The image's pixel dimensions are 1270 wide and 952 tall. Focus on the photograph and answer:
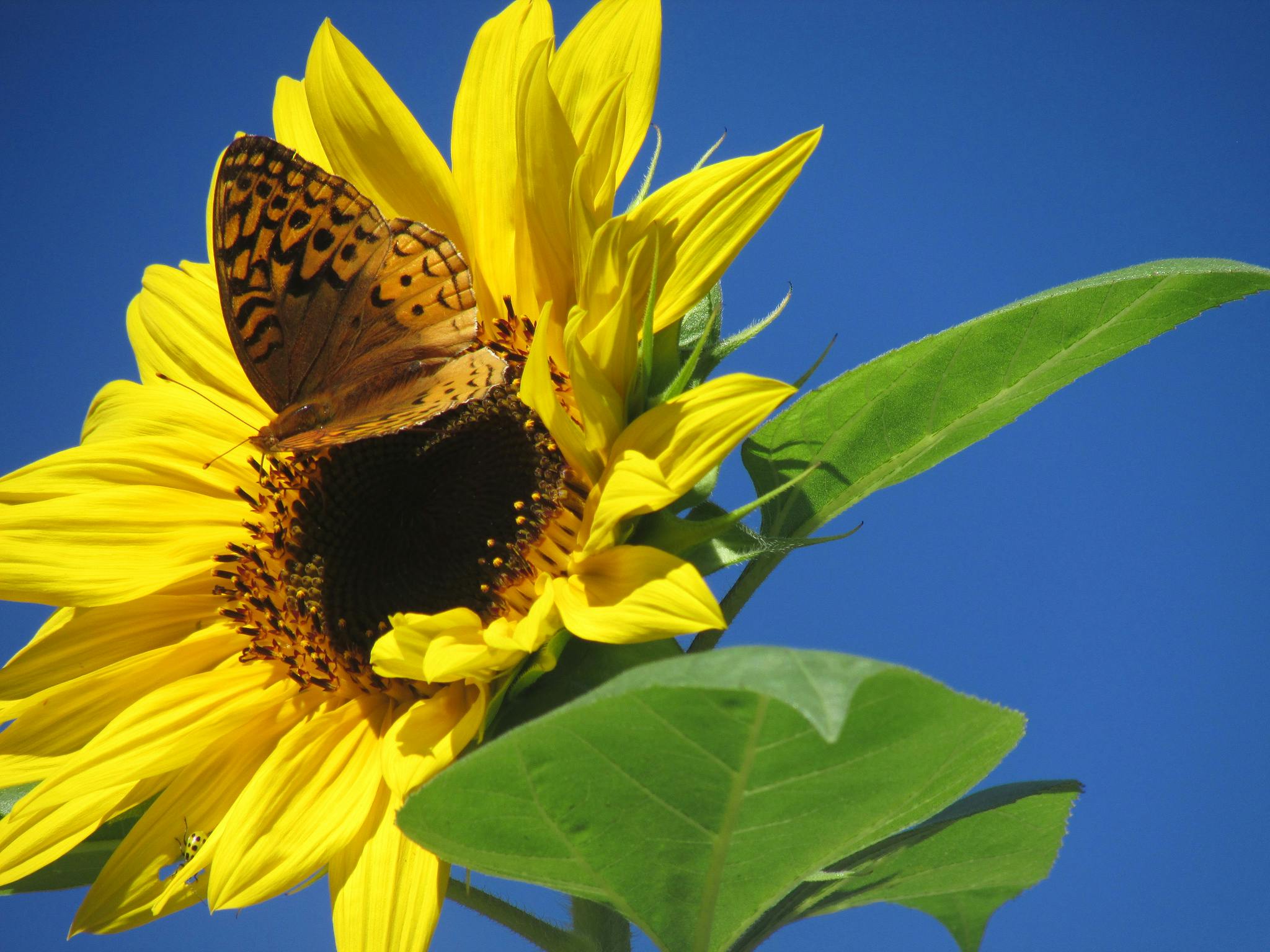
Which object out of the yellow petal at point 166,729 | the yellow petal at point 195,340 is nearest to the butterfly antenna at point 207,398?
the yellow petal at point 195,340

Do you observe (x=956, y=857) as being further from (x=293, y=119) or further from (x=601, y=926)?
(x=293, y=119)

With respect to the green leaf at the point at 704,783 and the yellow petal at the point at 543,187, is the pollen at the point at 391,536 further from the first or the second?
the green leaf at the point at 704,783

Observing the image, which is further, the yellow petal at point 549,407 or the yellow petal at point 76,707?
the yellow petal at point 76,707

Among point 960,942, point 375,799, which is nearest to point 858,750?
point 375,799

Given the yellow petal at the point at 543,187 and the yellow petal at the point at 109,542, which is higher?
the yellow petal at the point at 543,187

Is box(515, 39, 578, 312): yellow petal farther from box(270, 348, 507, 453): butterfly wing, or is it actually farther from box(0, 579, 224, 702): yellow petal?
box(0, 579, 224, 702): yellow petal

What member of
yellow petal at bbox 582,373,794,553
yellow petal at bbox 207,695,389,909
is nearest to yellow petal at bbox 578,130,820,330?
yellow petal at bbox 582,373,794,553
